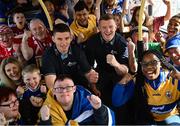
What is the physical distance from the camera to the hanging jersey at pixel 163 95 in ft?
8.81

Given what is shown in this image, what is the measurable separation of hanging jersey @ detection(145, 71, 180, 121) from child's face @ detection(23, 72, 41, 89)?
846 mm

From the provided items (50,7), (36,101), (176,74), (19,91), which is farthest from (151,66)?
(50,7)

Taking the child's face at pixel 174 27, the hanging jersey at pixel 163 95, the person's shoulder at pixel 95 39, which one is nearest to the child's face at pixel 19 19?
the person's shoulder at pixel 95 39

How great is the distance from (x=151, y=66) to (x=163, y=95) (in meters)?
0.24

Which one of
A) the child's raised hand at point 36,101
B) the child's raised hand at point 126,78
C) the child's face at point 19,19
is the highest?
the child's face at point 19,19

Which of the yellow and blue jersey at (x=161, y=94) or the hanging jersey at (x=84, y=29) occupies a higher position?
the hanging jersey at (x=84, y=29)

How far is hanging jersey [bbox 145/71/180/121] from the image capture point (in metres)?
2.69

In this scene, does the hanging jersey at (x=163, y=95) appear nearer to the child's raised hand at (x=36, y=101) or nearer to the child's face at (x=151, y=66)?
the child's face at (x=151, y=66)

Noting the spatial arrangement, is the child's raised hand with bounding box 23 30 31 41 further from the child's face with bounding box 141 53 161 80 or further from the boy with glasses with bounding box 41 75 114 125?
the child's face with bounding box 141 53 161 80

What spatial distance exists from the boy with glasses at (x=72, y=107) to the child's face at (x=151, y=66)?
0.44 m

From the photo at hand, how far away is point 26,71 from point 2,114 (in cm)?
65

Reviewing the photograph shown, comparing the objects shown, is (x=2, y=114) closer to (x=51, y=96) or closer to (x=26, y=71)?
(x=51, y=96)

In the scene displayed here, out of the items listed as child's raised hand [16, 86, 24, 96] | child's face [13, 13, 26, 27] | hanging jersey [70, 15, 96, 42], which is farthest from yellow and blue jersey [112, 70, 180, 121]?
child's face [13, 13, 26, 27]

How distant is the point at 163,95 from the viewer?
106 inches
